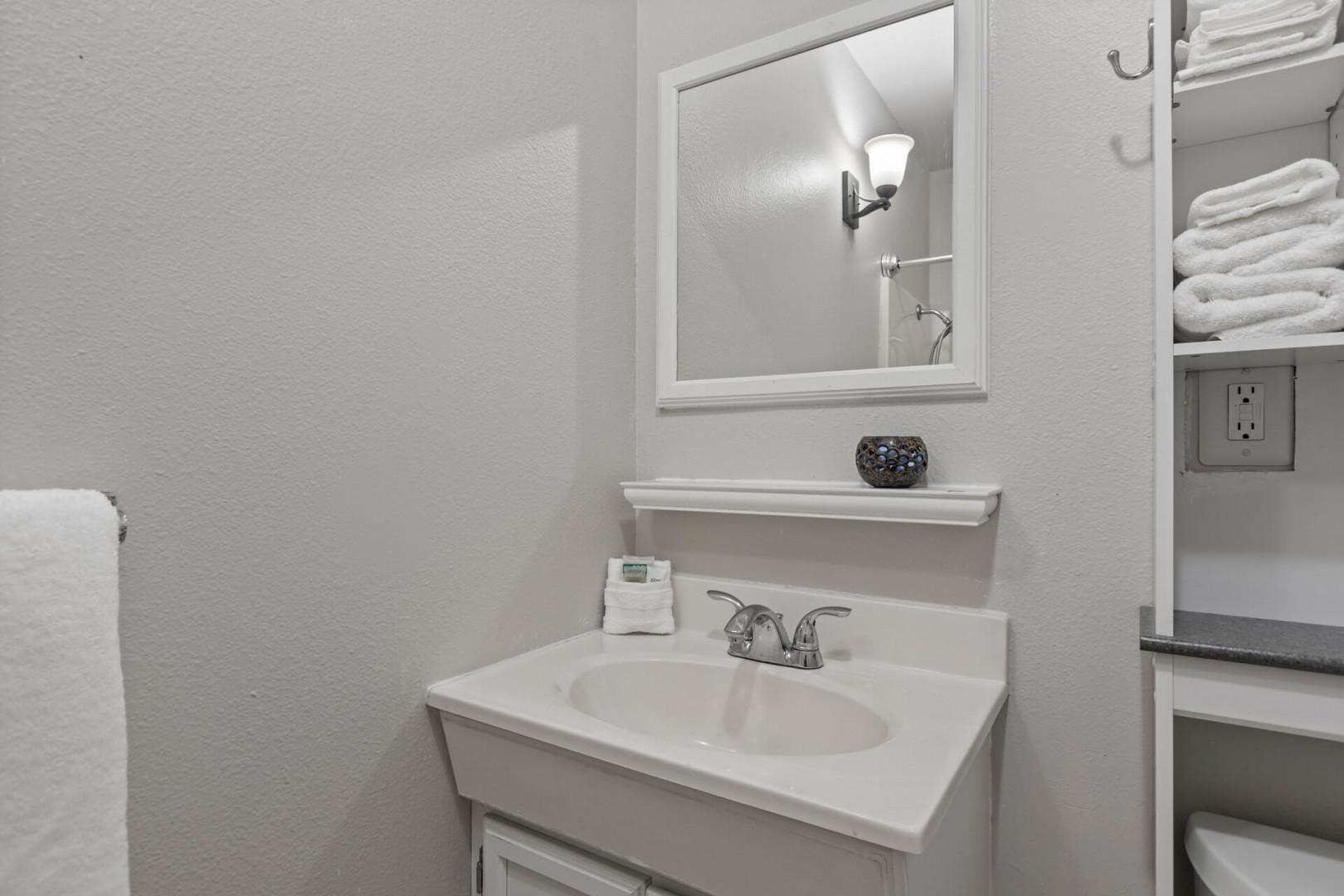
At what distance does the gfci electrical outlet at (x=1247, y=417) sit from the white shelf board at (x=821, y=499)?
287mm

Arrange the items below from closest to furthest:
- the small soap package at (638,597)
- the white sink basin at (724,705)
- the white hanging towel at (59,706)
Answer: the white hanging towel at (59,706) < the white sink basin at (724,705) < the small soap package at (638,597)

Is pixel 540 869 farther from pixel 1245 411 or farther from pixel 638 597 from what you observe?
pixel 1245 411

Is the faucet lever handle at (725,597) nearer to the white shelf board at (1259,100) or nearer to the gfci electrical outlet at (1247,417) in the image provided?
the gfci electrical outlet at (1247,417)

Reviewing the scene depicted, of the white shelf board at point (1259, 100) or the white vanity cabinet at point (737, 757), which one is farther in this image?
the white shelf board at point (1259, 100)

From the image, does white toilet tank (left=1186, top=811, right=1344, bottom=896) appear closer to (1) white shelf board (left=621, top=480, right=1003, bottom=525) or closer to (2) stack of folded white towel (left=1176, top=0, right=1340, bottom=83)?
(1) white shelf board (left=621, top=480, right=1003, bottom=525)

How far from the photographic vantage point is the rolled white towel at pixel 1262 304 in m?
0.79

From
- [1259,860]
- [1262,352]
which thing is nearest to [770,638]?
[1259,860]

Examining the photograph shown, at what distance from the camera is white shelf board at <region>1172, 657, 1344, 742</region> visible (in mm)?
777

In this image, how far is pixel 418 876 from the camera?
38.5 inches

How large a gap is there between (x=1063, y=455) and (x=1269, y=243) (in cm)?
35

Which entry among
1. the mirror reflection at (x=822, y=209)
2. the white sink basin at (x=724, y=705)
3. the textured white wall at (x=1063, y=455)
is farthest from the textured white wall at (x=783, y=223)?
the white sink basin at (x=724, y=705)

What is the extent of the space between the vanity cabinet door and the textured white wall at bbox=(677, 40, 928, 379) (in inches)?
32.4

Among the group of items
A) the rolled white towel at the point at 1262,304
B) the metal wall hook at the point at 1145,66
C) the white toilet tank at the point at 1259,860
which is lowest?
the white toilet tank at the point at 1259,860

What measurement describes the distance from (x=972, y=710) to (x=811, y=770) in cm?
32
